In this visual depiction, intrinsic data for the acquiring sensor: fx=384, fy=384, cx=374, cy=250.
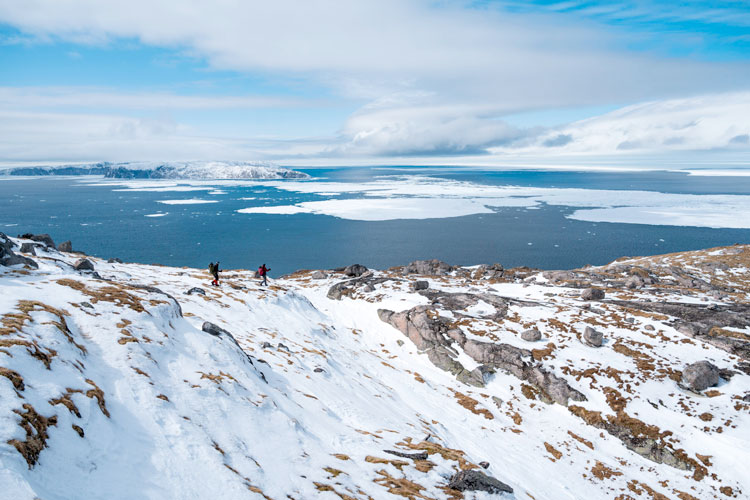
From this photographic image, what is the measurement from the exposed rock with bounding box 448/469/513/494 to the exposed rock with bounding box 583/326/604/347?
58.8 feet

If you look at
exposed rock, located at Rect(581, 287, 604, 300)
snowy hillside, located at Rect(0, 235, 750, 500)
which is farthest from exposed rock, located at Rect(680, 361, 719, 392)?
exposed rock, located at Rect(581, 287, 604, 300)

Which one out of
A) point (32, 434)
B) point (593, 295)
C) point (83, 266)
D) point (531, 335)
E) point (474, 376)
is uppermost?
point (83, 266)

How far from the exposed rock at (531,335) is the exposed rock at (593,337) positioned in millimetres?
3081

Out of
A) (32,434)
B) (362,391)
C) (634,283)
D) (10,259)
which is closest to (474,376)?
(362,391)

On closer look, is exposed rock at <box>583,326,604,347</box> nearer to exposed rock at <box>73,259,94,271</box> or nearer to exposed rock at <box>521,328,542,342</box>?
exposed rock at <box>521,328,542,342</box>

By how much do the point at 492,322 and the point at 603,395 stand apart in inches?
374

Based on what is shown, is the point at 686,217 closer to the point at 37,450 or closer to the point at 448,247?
the point at 448,247

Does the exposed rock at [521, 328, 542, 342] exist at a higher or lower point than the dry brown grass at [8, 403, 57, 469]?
lower

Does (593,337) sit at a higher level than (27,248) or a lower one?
lower

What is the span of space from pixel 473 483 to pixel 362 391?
880cm

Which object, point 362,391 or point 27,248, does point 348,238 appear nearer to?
point 27,248

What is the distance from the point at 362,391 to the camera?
800 inches

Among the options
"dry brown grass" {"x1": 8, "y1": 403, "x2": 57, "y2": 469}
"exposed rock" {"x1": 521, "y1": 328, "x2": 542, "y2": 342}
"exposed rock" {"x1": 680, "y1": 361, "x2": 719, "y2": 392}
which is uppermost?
"dry brown grass" {"x1": 8, "y1": 403, "x2": 57, "y2": 469}

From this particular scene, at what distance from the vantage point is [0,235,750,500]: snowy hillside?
958 centimetres
